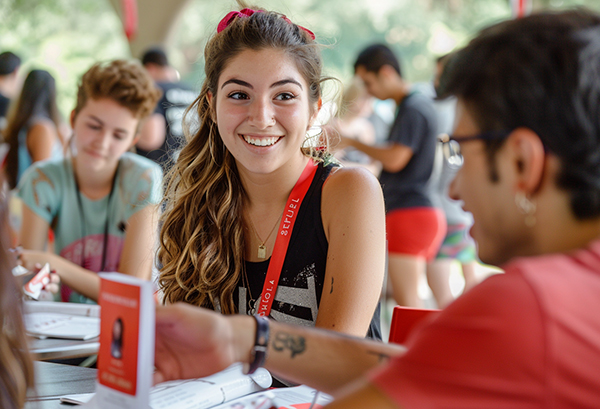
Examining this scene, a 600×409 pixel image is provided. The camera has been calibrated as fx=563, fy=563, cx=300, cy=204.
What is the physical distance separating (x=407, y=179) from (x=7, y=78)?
3431 millimetres

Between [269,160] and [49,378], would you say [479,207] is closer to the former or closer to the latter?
[269,160]

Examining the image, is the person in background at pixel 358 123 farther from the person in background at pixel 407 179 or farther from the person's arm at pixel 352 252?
the person's arm at pixel 352 252

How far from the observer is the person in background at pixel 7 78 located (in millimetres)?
4602

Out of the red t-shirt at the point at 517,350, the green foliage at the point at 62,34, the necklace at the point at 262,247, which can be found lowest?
the necklace at the point at 262,247

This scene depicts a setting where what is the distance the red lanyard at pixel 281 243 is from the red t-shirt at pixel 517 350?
825mm

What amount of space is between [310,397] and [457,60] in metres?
0.72

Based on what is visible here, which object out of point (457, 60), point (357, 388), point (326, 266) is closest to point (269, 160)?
point (326, 266)

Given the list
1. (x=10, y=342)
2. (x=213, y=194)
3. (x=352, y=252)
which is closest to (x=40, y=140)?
(x=213, y=194)

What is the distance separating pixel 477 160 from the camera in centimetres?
80

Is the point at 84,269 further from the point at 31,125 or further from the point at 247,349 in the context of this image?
the point at 31,125

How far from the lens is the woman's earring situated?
741 millimetres

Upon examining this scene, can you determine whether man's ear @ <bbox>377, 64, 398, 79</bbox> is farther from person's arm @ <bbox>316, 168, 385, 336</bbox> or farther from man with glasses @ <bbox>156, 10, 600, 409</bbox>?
man with glasses @ <bbox>156, 10, 600, 409</bbox>

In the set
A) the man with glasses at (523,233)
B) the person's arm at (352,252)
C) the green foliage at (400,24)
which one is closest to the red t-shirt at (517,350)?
the man with glasses at (523,233)

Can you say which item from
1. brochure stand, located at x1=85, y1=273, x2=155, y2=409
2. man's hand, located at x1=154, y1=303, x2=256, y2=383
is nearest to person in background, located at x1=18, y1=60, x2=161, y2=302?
man's hand, located at x1=154, y1=303, x2=256, y2=383
